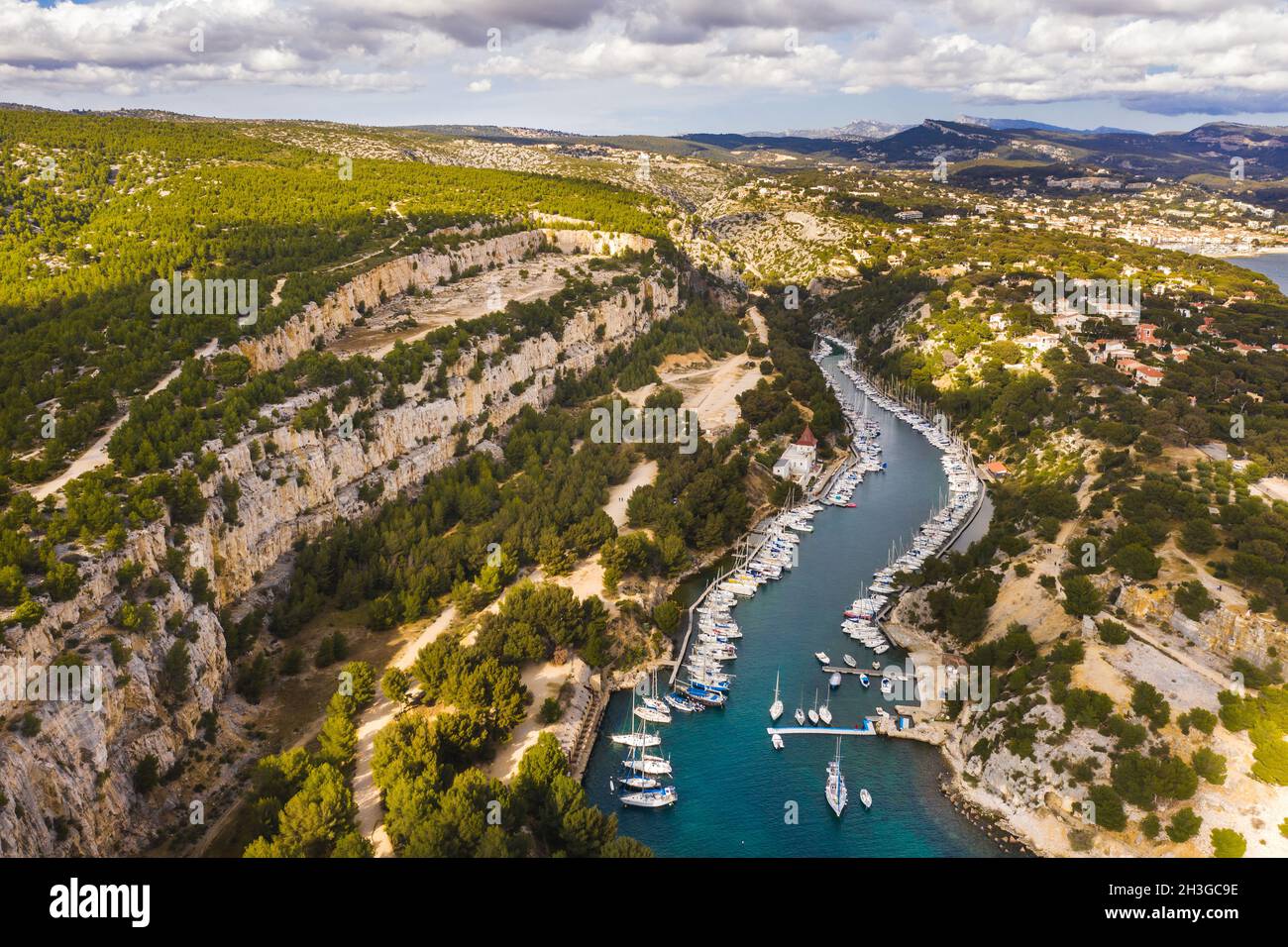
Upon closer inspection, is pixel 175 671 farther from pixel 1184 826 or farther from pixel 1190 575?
pixel 1190 575

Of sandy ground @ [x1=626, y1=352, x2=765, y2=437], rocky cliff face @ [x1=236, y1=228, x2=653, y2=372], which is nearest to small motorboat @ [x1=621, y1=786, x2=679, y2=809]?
rocky cliff face @ [x1=236, y1=228, x2=653, y2=372]

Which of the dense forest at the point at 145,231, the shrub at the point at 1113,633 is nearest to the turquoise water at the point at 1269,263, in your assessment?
the dense forest at the point at 145,231

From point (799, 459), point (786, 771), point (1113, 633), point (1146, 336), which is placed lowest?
point (786, 771)

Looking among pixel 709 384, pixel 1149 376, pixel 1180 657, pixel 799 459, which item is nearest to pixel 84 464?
pixel 799 459

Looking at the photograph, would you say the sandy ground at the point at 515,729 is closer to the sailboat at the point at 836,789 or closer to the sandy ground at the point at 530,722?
the sandy ground at the point at 530,722

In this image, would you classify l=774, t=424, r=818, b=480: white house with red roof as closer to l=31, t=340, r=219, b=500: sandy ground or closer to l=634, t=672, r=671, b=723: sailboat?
l=634, t=672, r=671, b=723: sailboat
